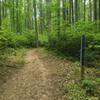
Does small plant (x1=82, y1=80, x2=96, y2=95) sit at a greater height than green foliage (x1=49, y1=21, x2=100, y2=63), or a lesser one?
lesser

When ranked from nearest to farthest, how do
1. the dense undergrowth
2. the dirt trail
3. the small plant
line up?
1. the dirt trail
2. the small plant
3. the dense undergrowth

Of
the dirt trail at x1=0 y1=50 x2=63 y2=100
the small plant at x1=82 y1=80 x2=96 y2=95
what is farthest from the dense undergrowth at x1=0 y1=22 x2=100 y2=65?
the small plant at x1=82 y1=80 x2=96 y2=95

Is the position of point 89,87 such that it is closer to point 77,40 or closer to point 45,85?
point 45,85

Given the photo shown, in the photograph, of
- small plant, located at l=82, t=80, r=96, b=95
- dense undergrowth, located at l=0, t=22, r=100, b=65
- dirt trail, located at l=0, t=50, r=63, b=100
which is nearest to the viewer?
dirt trail, located at l=0, t=50, r=63, b=100

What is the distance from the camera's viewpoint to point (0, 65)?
1013 cm

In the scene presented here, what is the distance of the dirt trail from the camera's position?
6.63m

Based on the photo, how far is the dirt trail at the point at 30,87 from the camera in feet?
21.7

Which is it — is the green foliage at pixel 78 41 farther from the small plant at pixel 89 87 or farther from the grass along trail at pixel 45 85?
the small plant at pixel 89 87

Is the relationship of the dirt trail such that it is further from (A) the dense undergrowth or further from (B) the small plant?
(A) the dense undergrowth

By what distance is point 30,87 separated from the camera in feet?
24.6

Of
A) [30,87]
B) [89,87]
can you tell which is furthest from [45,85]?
[89,87]

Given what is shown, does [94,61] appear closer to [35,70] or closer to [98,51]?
[98,51]

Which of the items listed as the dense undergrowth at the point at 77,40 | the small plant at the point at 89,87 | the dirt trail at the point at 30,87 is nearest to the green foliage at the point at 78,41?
the dense undergrowth at the point at 77,40

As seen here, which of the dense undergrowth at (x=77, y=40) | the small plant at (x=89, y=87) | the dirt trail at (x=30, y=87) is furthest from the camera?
the dense undergrowth at (x=77, y=40)
